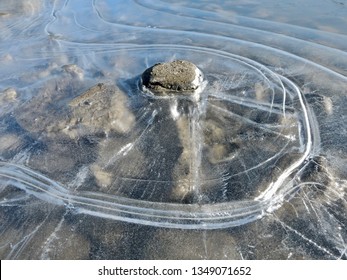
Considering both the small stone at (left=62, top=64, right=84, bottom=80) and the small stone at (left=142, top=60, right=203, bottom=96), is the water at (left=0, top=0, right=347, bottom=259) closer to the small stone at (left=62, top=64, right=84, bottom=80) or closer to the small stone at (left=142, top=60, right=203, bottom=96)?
the small stone at (left=62, top=64, right=84, bottom=80)

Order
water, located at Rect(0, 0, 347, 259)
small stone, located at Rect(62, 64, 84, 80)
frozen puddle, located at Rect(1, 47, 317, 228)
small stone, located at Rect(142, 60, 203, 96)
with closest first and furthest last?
water, located at Rect(0, 0, 347, 259) < frozen puddle, located at Rect(1, 47, 317, 228) < small stone, located at Rect(142, 60, 203, 96) < small stone, located at Rect(62, 64, 84, 80)

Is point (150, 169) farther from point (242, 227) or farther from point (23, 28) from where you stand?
point (23, 28)

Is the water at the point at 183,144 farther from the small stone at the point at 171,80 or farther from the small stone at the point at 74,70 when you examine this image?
the small stone at the point at 171,80

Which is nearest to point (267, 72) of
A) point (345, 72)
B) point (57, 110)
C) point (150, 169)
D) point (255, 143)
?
point (345, 72)

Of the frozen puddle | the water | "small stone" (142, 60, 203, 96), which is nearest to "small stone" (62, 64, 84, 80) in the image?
the water

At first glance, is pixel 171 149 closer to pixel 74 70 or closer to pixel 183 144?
pixel 183 144

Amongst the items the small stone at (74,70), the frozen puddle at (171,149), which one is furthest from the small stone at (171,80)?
the small stone at (74,70)
